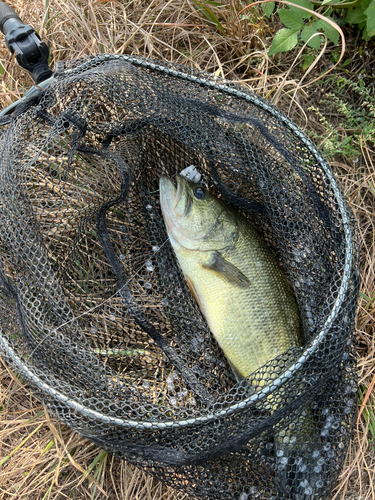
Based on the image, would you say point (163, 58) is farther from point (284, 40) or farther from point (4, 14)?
point (4, 14)

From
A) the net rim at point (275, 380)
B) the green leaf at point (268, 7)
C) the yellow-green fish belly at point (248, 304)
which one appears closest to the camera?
the net rim at point (275, 380)

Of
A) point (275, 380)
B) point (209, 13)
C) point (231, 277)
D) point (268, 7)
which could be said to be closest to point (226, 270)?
point (231, 277)

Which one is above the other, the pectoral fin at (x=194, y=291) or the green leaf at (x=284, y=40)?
the green leaf at (x=284, y=40)

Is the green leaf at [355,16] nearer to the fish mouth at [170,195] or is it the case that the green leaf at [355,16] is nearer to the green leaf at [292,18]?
the green leaf at [292,18]

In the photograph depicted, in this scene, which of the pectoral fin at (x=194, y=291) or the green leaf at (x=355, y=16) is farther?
the green leaf at (x=355, y=16)

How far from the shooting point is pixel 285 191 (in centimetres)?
213

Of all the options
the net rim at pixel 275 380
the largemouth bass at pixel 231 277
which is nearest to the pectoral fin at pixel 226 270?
the largemouth bass at pixel 231 277

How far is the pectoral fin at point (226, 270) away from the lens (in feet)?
7.14

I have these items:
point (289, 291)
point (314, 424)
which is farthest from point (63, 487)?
point (289, 291)

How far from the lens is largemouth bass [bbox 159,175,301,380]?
6.93 feet

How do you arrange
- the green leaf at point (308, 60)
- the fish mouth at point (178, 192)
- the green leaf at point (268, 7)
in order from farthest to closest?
1. the green leaf at point (308, 60)
2. the green leaf at point (268, 7)
3. the fish mouth at point (178, 192)

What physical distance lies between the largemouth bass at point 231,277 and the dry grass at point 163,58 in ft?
2.50

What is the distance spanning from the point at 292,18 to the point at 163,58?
91cm

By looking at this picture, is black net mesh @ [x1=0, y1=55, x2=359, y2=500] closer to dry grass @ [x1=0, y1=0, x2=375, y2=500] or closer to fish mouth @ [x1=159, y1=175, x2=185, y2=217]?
fish mouth @ [x1=159, y1=175, x2=185, y2=217]
